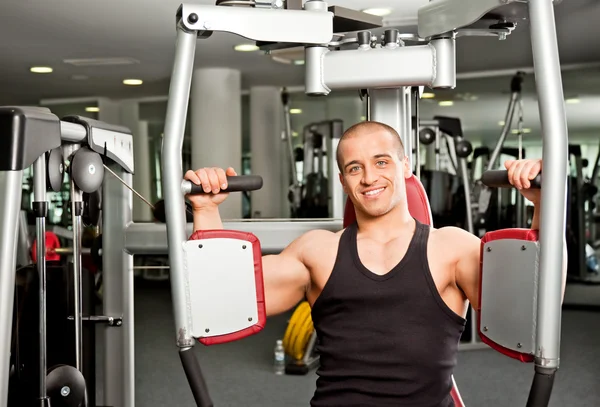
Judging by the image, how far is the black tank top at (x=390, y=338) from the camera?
1411 mm

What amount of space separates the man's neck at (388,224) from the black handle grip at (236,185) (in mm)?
296

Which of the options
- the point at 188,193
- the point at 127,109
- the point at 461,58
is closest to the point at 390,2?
the point at 461,58

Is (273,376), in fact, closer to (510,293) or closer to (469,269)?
(469,269)

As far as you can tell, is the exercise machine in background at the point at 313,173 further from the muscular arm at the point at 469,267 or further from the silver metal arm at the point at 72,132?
the muscular arm at the point at 469,267

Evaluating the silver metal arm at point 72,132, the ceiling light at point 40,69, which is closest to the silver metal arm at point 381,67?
the silver metal arm at point 72,132

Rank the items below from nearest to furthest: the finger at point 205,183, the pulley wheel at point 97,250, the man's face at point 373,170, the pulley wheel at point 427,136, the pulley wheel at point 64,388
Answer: the finger at point 205,183
the man's face at point 373,170
the pulley wheel at point 64,388
the pulley wheel at point 97,250
the pulley wheel at point 427,136

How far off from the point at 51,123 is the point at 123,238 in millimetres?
628

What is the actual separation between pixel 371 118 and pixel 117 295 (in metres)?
1.12

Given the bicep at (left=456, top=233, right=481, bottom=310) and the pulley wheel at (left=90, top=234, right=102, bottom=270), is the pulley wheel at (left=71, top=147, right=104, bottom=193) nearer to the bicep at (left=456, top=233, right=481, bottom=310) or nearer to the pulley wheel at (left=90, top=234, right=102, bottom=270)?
the pulley wheel at (left=90, top=234, right=102, bottom=270)

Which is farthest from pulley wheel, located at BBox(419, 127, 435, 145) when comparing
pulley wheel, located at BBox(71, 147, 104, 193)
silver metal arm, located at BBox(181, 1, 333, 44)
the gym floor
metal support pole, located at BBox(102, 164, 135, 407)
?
silver metal arm, located at BBox(181, 1, 333, 44)

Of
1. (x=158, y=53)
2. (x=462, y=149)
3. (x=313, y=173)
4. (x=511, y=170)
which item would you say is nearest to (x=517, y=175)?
(x=511, y=170)

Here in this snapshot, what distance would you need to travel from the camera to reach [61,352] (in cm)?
228

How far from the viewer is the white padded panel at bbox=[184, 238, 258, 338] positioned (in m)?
1.33

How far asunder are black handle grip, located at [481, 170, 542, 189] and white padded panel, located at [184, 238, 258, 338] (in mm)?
467
